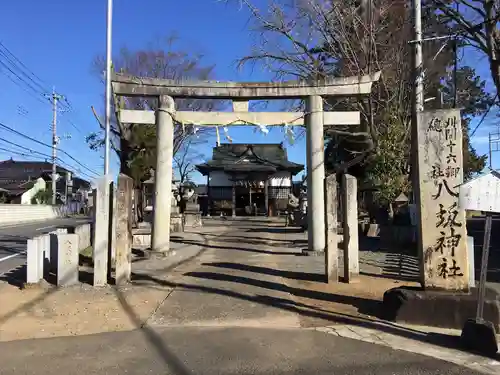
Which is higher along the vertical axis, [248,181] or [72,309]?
[248,181]

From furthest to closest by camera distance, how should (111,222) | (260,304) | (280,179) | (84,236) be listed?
(280,179) < (84,236) < (111,222) < (260,304)

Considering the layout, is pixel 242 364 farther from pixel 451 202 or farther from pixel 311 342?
pixel 451 202

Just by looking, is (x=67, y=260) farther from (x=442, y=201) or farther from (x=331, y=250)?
(x=442, y=201)

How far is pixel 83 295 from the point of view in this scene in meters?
8.57

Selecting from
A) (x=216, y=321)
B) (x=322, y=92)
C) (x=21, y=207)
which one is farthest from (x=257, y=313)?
(x=21, y=207)

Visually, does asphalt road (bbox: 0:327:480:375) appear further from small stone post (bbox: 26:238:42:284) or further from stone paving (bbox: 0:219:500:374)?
small stone post (bbox: 26:238:42:284)

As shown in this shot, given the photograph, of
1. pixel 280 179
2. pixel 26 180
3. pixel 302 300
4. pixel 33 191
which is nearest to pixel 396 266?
pixel 302 300

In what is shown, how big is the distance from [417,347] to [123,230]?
5830 millimetres

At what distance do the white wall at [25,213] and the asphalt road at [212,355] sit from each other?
3194 centimetres

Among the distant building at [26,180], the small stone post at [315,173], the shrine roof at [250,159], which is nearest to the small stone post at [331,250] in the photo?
the small stone post at [315,173]

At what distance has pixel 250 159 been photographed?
3841cm

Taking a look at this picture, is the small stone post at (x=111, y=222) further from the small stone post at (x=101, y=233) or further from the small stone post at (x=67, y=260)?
the small stone post at (x=67, y=260)

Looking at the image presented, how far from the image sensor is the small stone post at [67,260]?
30.1 feet

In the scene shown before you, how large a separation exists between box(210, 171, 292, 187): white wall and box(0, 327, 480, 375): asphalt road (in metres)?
31.3
